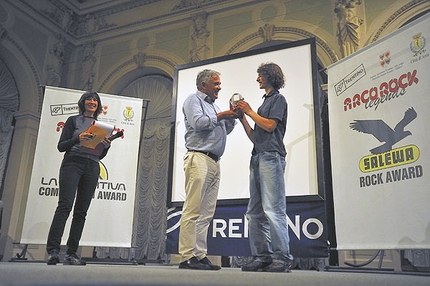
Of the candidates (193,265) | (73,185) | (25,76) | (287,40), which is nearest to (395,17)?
(287,40)

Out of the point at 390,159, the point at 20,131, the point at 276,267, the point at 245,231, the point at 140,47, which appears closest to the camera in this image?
the point at 276,267

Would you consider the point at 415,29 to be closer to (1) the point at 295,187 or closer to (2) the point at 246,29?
(1) the point at 295,187

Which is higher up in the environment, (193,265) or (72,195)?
(72,195)

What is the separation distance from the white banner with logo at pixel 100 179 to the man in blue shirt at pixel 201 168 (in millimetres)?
1360

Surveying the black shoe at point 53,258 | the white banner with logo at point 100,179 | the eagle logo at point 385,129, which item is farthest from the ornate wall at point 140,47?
the black shoe at point 53,258

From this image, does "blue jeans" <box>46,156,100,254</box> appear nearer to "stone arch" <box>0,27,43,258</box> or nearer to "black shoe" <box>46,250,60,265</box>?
"black shoe" <box>46,250,60,265</box>

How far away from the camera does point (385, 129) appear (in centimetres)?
249

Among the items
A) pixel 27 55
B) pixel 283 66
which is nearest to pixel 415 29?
pixel 283 66

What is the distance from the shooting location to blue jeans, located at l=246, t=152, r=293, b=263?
5.88ft

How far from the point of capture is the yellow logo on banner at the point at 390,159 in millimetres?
2281

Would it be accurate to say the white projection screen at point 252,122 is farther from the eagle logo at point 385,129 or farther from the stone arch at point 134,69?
the stone arch at point 134,69

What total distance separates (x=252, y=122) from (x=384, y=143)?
1.20m

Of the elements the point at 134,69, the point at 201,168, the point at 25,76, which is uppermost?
the point at 134,69

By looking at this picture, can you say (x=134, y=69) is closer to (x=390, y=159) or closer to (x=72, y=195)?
(x=72, y=195)
